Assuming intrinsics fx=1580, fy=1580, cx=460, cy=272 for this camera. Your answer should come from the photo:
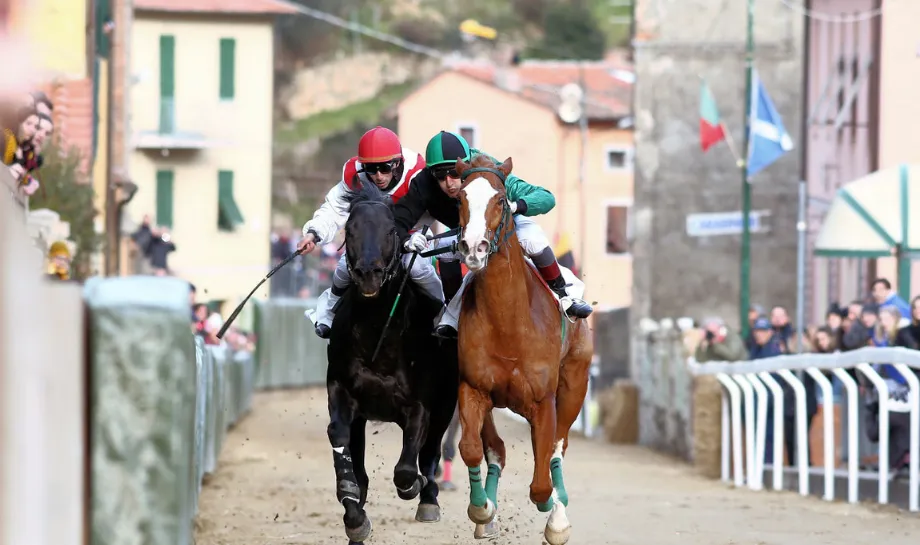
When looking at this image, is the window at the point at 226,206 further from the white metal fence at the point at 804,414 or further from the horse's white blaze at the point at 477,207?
the horse's white blaze at the point at 477,207

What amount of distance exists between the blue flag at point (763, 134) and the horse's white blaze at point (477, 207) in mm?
14840

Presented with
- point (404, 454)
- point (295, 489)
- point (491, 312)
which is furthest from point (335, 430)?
point (295, 489)

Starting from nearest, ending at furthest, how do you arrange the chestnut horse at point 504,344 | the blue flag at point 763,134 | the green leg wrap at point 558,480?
the chestnut horse at point 504,344 < the green leg wrap at point 558,480 < the blue flag at point 763,134

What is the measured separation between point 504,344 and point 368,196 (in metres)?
0.91

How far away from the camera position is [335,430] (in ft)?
23.8

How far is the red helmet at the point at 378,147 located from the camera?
7.42 m

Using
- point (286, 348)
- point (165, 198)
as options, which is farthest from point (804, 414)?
point (165, 198)

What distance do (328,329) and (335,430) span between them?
1.74 ft

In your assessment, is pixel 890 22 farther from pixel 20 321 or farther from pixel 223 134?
pixel 223 134

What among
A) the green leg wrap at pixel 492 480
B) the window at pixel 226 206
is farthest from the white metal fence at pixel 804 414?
the window at pixel 226 206

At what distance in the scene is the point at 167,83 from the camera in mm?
46062

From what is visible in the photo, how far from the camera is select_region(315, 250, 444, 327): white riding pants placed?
7.38 metres

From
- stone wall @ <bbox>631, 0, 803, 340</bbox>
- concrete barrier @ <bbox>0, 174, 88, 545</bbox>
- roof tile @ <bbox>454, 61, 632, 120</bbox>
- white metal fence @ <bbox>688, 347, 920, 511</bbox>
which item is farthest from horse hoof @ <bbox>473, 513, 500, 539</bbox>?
roof tile @ <bbox>454, 61, 632, 120</bbox>

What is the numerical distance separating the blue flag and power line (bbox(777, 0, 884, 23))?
387cm
